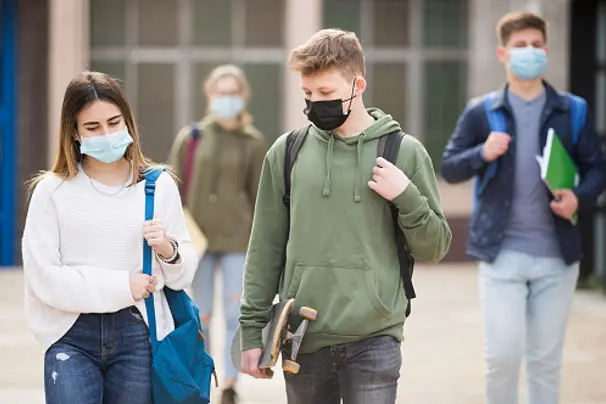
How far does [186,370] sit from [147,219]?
54 centimetres

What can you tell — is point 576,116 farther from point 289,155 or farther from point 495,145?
point 289,155

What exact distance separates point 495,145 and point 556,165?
0.29 metres

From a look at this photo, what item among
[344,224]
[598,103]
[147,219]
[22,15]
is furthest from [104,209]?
[22,15]

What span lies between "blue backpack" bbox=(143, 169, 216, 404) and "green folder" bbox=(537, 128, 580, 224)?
1.97 meters

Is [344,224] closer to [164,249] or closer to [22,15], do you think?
[164,249]

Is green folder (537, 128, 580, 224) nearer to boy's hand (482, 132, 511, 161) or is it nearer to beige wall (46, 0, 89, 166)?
boy's hand (482, 132, 511, 161)

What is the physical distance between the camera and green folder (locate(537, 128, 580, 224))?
18.9ft

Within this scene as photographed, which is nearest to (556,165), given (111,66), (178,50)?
(178,50)

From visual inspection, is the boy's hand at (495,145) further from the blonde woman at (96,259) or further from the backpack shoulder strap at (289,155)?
the blonde woman at (96,259)

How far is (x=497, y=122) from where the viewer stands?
601 centimetres

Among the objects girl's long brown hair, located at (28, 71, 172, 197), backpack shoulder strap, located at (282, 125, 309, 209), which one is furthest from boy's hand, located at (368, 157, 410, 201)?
girl's long brown hair, located at (28, 71, 172, 197)

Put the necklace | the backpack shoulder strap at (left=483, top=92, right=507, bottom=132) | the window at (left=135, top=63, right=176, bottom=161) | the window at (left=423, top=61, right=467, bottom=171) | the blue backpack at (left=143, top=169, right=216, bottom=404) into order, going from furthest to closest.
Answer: the window at (left=423, top=61, right=467, bottom=171), the window at (left=135, top=63, right=176, bottom=161), the backpack shoulder strap at (left=483, top=92, right=507, bottom=132), the necklace, the blue backpack at (left=143, top=169, right=216, bottom=404)

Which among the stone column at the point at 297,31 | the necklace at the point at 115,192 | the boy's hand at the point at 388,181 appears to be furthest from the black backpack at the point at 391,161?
the stone column at the point at 297,31

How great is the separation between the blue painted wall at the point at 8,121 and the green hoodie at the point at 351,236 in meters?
11.3
